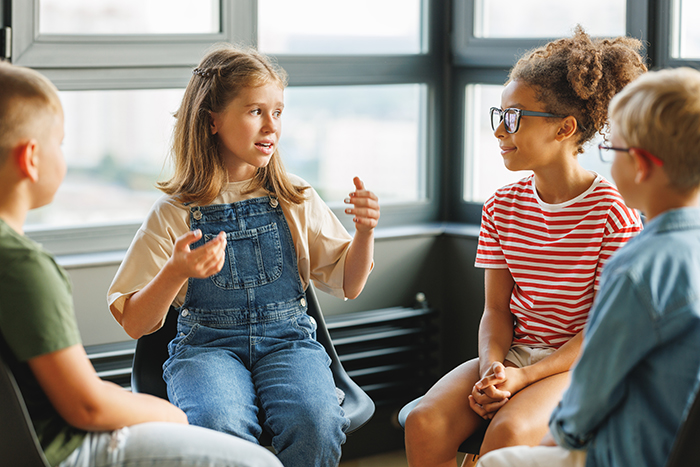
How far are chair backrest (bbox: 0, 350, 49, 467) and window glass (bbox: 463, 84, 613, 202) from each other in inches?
78.2

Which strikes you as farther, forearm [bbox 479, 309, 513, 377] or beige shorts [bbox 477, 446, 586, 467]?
forearm [bbox 479, 309, 513, 377]

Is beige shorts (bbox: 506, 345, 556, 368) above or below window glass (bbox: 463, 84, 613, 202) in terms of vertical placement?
below

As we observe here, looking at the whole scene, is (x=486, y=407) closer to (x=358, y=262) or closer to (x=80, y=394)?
(x=358, y=262)

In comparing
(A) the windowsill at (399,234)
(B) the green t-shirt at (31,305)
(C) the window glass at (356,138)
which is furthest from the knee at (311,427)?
(C) the window glass at (356,138)

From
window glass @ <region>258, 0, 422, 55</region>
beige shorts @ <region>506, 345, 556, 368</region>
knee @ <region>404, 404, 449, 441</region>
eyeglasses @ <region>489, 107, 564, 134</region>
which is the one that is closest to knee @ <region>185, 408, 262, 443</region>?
knee @ <region>404, 404, 449, 441</region>

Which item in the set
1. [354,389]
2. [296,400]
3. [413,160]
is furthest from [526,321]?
[413,160]

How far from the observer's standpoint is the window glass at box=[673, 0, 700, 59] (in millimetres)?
2111

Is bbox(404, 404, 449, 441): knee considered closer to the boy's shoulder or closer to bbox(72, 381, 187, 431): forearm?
bbox(72, 381, 187, 431): forearm

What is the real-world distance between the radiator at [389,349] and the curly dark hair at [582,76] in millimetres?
1054

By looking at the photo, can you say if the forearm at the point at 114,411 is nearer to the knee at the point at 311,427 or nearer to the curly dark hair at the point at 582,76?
the knee at the point at 311,427

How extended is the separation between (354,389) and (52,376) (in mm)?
758

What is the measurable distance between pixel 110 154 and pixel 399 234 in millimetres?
978

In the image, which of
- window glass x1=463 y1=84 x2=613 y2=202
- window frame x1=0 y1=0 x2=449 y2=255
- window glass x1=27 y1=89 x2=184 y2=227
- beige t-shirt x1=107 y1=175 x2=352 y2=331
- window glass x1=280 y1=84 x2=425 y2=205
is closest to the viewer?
beige t-shirt x1=107 y1=175 x2=352 y2=331

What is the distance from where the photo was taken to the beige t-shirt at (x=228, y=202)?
1.63 meters
